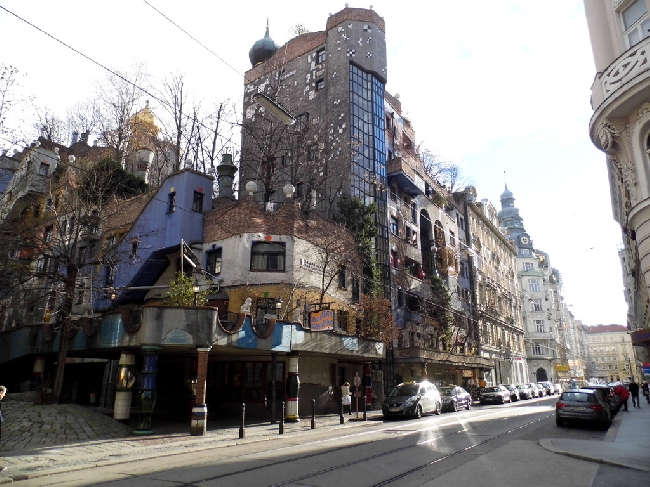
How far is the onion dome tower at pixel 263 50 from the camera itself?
1834 inches

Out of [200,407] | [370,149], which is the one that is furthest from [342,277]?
[200,407]

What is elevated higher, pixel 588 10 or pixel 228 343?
pixel 588 10

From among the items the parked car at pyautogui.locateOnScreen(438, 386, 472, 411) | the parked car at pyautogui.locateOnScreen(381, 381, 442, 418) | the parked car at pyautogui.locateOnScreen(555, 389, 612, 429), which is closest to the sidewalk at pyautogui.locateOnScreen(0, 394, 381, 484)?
the parked car at pyautogui.locateOnScreen(381, 381, 442, 418)

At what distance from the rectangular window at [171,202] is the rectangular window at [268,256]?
5413mm

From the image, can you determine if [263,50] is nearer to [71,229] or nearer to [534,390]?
[71,229]

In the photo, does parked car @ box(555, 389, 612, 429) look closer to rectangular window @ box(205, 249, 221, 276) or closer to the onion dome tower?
rectangular window @ box(205, 249, 221, 276)

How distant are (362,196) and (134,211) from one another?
15.7 m

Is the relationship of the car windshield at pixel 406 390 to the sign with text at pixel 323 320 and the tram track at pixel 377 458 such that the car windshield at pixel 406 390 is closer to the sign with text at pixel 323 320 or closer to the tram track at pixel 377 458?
the sign with text at pixel 323 320

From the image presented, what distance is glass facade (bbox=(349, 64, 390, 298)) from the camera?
34969 millimetres

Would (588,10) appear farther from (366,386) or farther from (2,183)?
(2,183)

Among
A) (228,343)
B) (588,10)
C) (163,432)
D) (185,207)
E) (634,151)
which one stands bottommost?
(163,432)

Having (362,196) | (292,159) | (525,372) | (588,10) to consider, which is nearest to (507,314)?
(525,372)

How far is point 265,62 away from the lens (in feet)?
146

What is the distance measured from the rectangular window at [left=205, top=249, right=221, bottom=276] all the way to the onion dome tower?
A: 27423 mm
